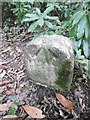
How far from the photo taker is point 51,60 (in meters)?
1.83

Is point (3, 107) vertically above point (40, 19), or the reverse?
point (40, 19)

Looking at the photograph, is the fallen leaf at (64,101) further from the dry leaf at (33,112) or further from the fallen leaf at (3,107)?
the fallen leaf at (3,107)

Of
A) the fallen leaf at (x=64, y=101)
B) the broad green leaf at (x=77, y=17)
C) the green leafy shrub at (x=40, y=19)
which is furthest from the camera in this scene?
the green leafy shrub at (x=40, y=19)

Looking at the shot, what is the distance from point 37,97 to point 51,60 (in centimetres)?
29

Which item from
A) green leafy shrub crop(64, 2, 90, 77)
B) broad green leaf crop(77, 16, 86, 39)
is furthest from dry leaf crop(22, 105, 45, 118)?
broad green leaf crop(77, 16, 86, 39)

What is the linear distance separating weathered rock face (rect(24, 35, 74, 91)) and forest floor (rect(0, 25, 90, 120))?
3.4 inches

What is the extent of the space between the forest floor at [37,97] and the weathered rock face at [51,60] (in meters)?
0.09

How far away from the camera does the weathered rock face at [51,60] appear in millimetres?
1808

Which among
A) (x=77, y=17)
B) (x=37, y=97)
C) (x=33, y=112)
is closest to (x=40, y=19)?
(x=77, y=17)

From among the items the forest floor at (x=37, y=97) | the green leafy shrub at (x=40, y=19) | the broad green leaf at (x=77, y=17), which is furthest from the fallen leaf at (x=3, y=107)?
the broad green leaf at (x=77, y=17)

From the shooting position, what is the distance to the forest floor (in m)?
1.85

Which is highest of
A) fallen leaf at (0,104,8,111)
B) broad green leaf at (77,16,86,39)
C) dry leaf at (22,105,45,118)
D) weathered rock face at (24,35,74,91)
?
broad green leaf at (77,16,86,39)

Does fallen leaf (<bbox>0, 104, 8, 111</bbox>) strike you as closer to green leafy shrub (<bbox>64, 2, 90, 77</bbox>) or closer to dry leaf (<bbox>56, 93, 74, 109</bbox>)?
dry leaf (<bbox>56, 93, 74, 109</bbox>)

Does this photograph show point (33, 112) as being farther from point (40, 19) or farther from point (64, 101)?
point (40, 19)
